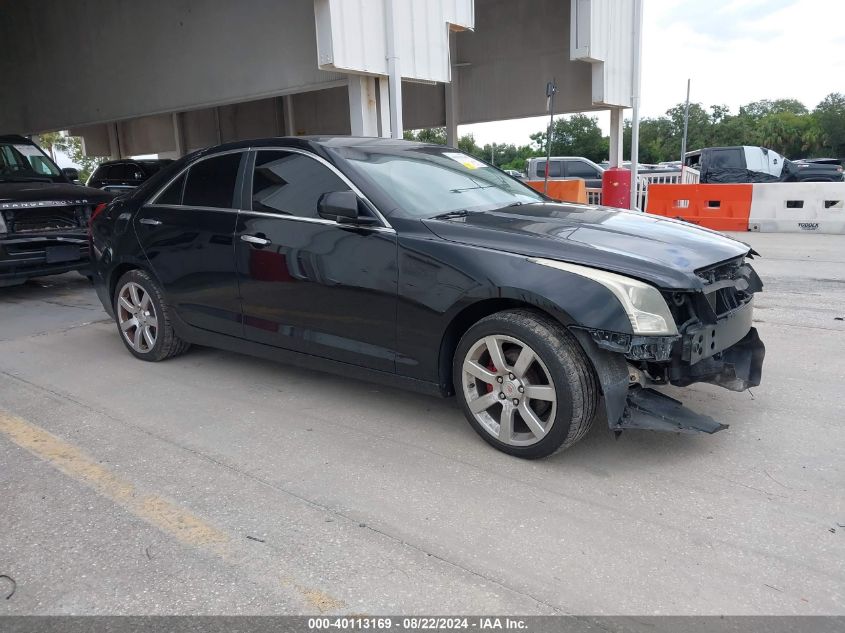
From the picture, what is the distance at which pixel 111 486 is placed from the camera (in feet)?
11.2

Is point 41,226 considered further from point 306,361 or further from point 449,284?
point 449,284

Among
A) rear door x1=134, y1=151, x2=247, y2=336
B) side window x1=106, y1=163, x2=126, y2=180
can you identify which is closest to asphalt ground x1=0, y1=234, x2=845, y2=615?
rear door x1=134, y1=151, x2=247, y2=336

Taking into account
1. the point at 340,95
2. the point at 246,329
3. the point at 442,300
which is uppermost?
the point at 340,95

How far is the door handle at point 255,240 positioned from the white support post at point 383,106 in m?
5.36

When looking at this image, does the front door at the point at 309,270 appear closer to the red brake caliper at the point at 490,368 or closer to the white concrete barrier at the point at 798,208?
the red brake caliper at the point at 490,368

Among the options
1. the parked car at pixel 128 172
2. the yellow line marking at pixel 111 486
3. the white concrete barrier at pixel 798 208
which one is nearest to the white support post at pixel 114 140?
the parked car at pixel 128 172

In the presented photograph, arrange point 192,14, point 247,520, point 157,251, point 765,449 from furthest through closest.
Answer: point 192,14 → point 157,251 → point 765,449 → point 247,520

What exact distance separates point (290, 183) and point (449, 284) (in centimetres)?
147

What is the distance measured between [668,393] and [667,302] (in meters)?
1.33

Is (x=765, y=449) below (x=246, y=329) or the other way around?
below

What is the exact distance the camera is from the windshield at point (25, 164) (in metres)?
9.22

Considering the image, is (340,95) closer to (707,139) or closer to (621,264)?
(621,264)

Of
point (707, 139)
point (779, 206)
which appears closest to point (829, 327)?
point (779, 206)

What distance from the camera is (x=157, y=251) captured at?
520 centimetres
